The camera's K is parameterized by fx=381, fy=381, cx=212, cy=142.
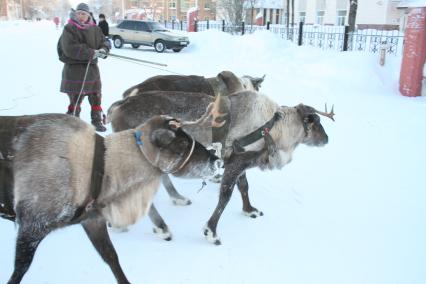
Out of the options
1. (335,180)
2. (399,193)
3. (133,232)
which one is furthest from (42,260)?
(399,193)

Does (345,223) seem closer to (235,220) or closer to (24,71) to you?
(235,220)

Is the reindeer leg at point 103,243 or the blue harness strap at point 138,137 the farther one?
the reindeer leg at point 103,243

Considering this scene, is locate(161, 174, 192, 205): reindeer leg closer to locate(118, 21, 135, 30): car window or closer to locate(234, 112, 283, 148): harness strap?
locate(234, 112, 283, 148): harness strap

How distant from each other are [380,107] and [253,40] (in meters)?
7.40

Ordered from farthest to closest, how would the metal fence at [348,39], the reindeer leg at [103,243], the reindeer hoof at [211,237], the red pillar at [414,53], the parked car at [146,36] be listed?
the parked car at [146,36], the metal fence at [348,39], the red pillar at [414,53], the reindeer hoof at [211,237], the reindeer leg at [103,243]

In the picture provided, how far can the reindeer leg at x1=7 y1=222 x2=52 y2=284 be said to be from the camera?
206 centimetres

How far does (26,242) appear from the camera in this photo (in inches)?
83.0

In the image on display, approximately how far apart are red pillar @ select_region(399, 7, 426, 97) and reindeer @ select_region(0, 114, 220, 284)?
25.3 ft

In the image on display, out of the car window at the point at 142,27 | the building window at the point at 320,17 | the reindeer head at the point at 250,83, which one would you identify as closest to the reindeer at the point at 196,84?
the reindeer head at the point at 250,83

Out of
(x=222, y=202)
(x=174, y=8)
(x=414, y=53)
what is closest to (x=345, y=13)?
(x=414, y=53)

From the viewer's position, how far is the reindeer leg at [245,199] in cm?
357

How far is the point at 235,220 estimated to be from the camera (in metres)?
3.54

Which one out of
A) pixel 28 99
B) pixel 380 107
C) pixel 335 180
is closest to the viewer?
pixel 335 180

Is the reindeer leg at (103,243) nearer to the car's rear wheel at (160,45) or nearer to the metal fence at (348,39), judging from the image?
→ the metal fence at (348,39)
